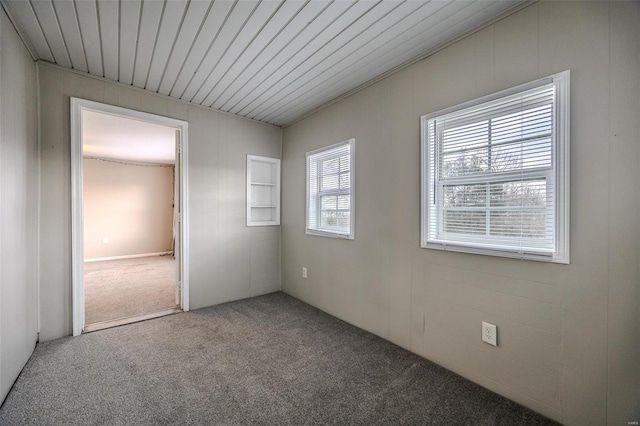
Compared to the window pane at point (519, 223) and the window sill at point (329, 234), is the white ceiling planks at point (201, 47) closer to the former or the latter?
the window sill at point (329, 234)

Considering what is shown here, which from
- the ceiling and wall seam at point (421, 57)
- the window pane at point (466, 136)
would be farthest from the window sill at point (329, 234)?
the ceiling and wall seam at point (421, 57)

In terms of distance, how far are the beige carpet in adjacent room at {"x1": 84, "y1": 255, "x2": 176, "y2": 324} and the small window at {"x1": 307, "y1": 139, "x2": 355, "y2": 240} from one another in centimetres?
210

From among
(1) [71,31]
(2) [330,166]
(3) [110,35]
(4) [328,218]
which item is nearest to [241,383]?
(4) [328,218]

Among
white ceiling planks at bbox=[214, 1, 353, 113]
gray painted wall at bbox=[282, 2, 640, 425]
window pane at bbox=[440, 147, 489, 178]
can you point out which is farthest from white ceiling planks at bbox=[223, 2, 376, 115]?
window pane at bbox=[440, 147, 489, 178]

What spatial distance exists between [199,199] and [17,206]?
1.55 metres

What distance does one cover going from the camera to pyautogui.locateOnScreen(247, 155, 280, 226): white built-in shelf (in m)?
3.79

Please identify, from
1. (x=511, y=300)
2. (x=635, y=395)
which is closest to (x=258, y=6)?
(x=511, y=300)

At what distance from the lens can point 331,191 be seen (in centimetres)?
321

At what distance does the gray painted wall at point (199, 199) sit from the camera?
2.46 meters

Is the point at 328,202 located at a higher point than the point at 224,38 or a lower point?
lower

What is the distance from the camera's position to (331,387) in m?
1.85

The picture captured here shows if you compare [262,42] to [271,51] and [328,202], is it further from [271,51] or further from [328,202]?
[328,202]

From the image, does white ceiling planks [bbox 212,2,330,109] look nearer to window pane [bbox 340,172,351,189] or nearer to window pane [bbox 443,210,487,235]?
window pane [bbox 340,172,351,189]

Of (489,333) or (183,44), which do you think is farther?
(183,44)
